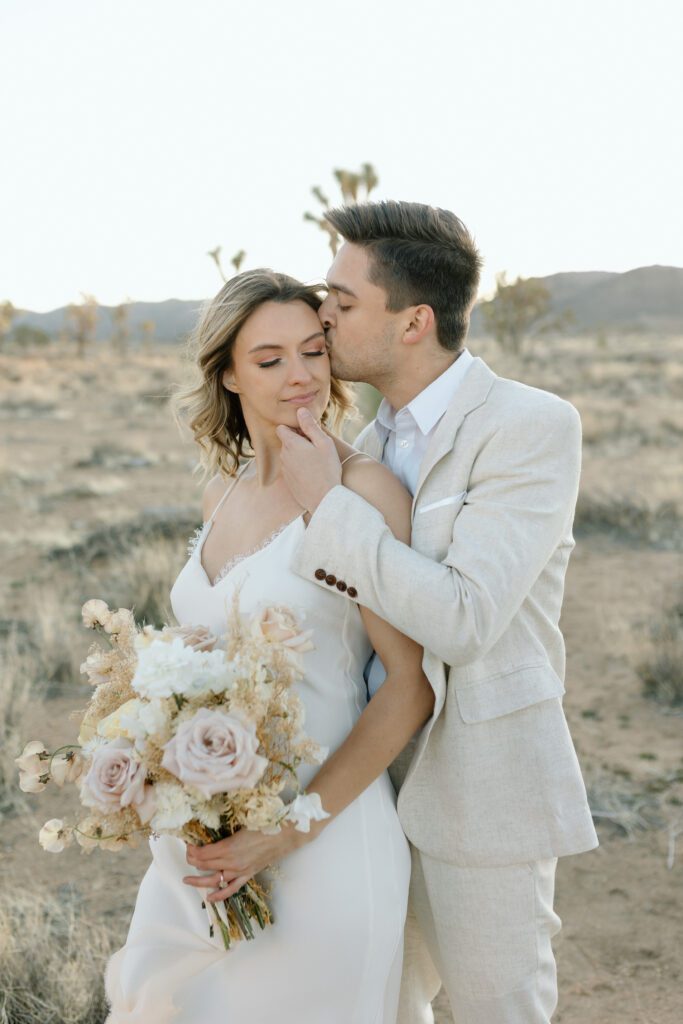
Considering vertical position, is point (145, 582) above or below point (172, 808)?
below

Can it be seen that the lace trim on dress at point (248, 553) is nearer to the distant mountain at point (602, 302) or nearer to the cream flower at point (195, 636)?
the cream flower at point (195, 636)

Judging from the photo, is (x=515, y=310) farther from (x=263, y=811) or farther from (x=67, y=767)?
(x=263, y=811)

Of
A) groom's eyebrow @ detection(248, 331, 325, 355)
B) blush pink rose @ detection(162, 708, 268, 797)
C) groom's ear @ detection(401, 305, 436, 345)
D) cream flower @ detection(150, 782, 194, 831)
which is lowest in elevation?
cream flower @ detection(150, 782, 194, 831)

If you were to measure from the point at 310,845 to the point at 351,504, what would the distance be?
A: 87 cm


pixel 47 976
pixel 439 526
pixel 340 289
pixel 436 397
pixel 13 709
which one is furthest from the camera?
pixel 13 709

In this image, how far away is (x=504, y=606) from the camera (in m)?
2.27

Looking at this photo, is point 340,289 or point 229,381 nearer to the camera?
point 340,289

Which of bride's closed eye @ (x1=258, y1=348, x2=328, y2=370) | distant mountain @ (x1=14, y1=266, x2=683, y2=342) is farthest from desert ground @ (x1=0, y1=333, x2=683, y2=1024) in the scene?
distant mountain @ (x1=14, y1=266, x2=683, y2=342)

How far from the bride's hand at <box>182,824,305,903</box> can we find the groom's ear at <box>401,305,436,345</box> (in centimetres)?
135

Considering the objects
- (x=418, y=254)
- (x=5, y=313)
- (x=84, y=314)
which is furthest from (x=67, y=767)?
(x=84, y=314)

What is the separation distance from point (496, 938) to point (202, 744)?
1045 millimetres

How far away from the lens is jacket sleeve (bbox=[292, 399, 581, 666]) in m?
2.23

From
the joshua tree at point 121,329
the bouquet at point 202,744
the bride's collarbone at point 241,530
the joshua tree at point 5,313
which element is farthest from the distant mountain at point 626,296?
the bouquet at point 202,744

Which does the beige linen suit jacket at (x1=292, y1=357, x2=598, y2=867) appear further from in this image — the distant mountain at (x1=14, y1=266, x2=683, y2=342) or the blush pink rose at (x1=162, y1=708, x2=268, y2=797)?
the distant mountain at (x1=14, y1=266, x2=683, y2=342)
